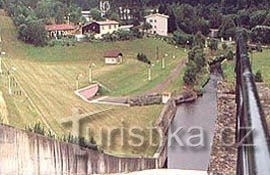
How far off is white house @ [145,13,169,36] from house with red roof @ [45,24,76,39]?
10.0ft

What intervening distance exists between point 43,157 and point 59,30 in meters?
13.5

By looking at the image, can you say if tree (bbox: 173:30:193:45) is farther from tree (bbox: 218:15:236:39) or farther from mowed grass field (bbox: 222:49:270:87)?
mowed grass field (bbox: 222:49:270:87)

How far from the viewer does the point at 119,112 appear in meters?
10.1

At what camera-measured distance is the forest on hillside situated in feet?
60.6

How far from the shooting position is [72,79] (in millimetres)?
13086

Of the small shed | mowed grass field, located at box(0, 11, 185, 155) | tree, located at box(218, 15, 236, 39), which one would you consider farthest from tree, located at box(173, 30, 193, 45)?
the small shed

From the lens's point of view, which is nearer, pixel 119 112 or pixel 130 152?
pixel 130 152

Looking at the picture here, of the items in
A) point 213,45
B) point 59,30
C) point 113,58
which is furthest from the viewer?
point 59,30

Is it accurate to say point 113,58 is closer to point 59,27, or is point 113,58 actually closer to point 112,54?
point 112,54

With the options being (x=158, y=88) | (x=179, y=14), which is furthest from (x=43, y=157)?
(x=179, y=14)

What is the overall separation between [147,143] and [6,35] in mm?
11097

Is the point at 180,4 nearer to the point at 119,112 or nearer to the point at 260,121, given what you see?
the point at 119,112

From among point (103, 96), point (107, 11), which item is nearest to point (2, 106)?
point (103, 96)

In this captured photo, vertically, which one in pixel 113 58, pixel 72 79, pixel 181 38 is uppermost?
pixel 181 38
